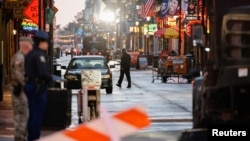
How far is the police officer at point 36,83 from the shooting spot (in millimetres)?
12578

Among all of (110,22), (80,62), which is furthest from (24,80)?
(110,22)

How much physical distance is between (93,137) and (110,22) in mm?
146791

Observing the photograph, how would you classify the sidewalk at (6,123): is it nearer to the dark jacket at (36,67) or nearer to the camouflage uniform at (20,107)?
the camouflage uniform at (20,107)

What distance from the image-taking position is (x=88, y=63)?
32281 millimetres

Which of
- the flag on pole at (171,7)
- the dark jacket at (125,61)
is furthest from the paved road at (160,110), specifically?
the flag on pole at (171,7)

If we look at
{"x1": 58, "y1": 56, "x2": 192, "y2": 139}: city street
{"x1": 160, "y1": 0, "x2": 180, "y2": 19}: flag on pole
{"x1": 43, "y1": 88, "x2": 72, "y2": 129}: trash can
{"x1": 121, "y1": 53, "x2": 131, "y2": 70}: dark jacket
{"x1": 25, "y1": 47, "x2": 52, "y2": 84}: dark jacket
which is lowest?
{"x1": 58, "y1": 56, "x2": 192, "y2": 139}: city street

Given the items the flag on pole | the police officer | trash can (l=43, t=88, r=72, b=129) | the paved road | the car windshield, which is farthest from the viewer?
the flag on pole

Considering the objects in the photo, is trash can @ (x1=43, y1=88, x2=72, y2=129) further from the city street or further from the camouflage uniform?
the camouflage uniform

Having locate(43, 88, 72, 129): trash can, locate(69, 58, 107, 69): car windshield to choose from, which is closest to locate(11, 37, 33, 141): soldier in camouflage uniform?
locate(43, 88, 72, 129): trash can

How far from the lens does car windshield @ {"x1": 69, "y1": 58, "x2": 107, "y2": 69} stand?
32094mm

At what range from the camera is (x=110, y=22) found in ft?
504

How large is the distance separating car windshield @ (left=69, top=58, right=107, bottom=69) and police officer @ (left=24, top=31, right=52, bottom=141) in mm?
19066

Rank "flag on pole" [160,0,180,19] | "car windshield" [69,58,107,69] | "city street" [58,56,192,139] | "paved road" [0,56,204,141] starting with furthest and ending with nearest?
"flag on pole" [160,0,180,19] → "car windshield" [69,58,107,69] → "city street" [58,56,192,139] → "paved road" [0,56,204,141]

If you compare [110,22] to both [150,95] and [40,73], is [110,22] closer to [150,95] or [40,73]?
[150,95]
